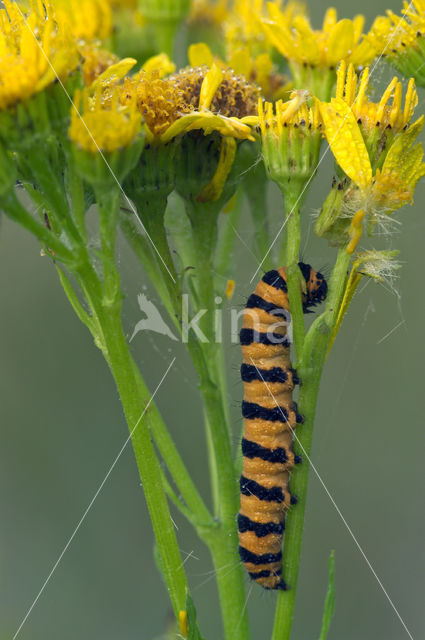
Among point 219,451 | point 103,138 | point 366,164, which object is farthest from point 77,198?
point 219,451

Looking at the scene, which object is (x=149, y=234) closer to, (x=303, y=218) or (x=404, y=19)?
(x=303, y=218)

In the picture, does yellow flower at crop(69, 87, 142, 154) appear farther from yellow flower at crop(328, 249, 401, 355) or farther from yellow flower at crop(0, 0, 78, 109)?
yellow flower at crop(328, 249, 401, 355)

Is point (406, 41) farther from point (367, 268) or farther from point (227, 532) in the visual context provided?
point (227, 532)

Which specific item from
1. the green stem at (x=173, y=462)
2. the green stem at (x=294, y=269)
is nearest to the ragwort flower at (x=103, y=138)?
the green stem at (x=294, y=269)

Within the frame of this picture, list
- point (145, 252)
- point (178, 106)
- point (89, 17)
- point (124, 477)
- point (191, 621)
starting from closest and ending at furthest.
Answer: point (191, 621), point (178, 106), point (145, 252), point (89, 17), point (124, 477)

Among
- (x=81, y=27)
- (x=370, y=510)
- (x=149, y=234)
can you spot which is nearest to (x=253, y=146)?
(x=149, y=234)

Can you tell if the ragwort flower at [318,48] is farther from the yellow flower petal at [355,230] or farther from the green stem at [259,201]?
the yellow flower petal at [355,230]

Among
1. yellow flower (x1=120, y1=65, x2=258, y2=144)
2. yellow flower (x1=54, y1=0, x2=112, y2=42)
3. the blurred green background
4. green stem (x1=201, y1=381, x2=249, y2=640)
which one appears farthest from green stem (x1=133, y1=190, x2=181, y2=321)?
the blurred green background
